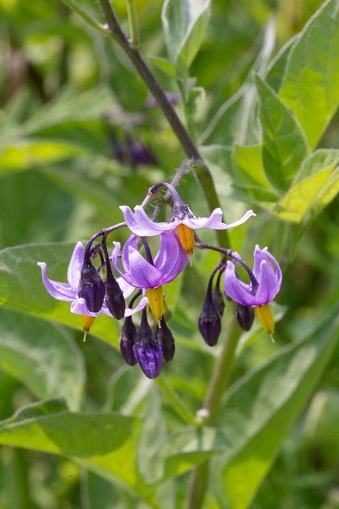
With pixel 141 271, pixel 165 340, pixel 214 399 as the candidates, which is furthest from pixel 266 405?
pixel 141 271

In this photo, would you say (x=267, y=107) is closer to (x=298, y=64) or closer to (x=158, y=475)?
(x=298, y=64)

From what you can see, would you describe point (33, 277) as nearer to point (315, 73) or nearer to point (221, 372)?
point (221, 372)

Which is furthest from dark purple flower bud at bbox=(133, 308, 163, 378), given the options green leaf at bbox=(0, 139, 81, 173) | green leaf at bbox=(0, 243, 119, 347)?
green leaf at bbox=(0, 139, 81, 173)

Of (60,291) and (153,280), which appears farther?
(60,291)

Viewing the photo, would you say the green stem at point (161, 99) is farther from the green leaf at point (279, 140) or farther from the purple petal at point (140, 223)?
the purple petal at point (140, 223)

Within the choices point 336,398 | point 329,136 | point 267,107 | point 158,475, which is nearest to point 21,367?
point 158,475

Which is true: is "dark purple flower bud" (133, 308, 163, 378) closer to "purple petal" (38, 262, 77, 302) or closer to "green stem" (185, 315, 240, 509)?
"purple petal" (38, 262, 77, 302)

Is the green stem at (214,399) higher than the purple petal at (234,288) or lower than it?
lower

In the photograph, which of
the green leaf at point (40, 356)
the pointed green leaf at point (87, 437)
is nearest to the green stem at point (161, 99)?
the pointed green leaf at point (87, 437)
